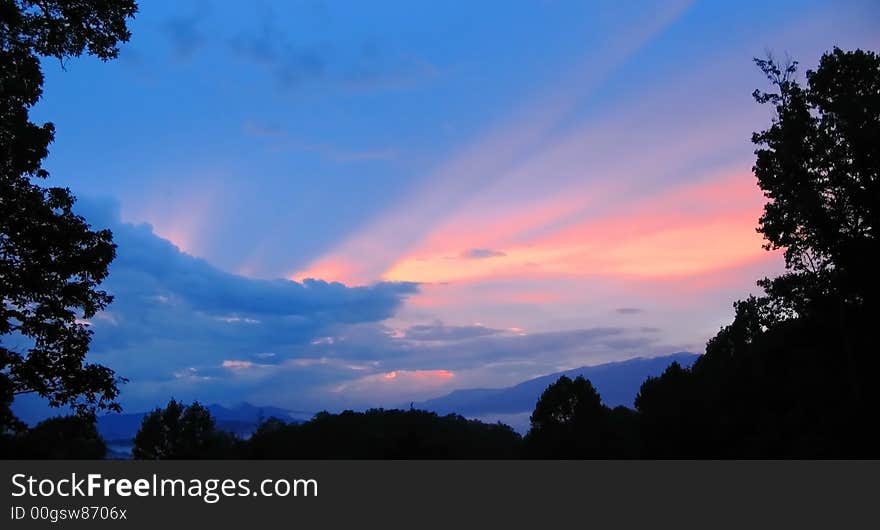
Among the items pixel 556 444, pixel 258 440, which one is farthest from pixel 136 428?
pixel 556 444

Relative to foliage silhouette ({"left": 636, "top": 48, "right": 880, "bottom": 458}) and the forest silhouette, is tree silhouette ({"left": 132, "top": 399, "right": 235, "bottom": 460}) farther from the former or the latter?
foliage silhouette ({"left": 636, "top": 48, "right": 880, "bottom": 458})

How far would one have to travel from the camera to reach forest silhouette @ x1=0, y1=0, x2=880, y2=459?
10555 millimetres

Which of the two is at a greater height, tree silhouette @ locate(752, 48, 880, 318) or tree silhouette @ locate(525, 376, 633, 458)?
tree silhouette @ locate(752, 48, 880, 318)

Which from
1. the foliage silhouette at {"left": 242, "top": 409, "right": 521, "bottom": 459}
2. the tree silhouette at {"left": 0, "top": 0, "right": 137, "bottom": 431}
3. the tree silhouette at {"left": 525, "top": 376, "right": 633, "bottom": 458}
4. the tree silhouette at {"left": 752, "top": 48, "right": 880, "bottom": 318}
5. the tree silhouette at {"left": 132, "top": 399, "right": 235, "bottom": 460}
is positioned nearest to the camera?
the tree silhouette at {"left": 0, "top": 0, "right": 137, "bottom": 431}

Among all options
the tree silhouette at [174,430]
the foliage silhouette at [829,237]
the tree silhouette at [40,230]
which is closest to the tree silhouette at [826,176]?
the foliage silhouette at [829,237]

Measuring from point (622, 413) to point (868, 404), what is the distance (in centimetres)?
6092

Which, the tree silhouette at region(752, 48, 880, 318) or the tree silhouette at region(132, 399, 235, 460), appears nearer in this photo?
the tree silhouette at region(752, 48, 880, 318)

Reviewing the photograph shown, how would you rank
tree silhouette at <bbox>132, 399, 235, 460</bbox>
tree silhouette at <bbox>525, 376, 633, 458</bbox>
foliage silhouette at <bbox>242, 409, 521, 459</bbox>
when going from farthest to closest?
tree silhouette at <bbox>132, 399, 235, 460</bbox>
foliage silhouette at <bbox>242, 409, 521, 459</bbox>
tree silhouette at <bbox>525, 376, 633, 458</bbox>

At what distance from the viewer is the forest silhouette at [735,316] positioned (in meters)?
10.6

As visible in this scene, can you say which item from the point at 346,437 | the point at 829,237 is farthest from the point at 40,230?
the point at 346,437

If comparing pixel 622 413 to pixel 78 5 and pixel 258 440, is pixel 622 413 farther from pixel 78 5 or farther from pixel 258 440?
pixel 78 5

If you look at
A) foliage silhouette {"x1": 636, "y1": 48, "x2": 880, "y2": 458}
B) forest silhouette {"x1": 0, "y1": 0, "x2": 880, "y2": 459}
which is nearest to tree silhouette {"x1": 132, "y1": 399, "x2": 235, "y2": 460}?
forest silhouette {"x1": 0, "y1": 0, "x2": 880, "y2": 459}

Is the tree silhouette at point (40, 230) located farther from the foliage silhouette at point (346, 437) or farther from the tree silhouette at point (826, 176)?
the foliage silhouette at point (346, 437)

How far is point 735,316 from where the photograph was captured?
6600 cm
